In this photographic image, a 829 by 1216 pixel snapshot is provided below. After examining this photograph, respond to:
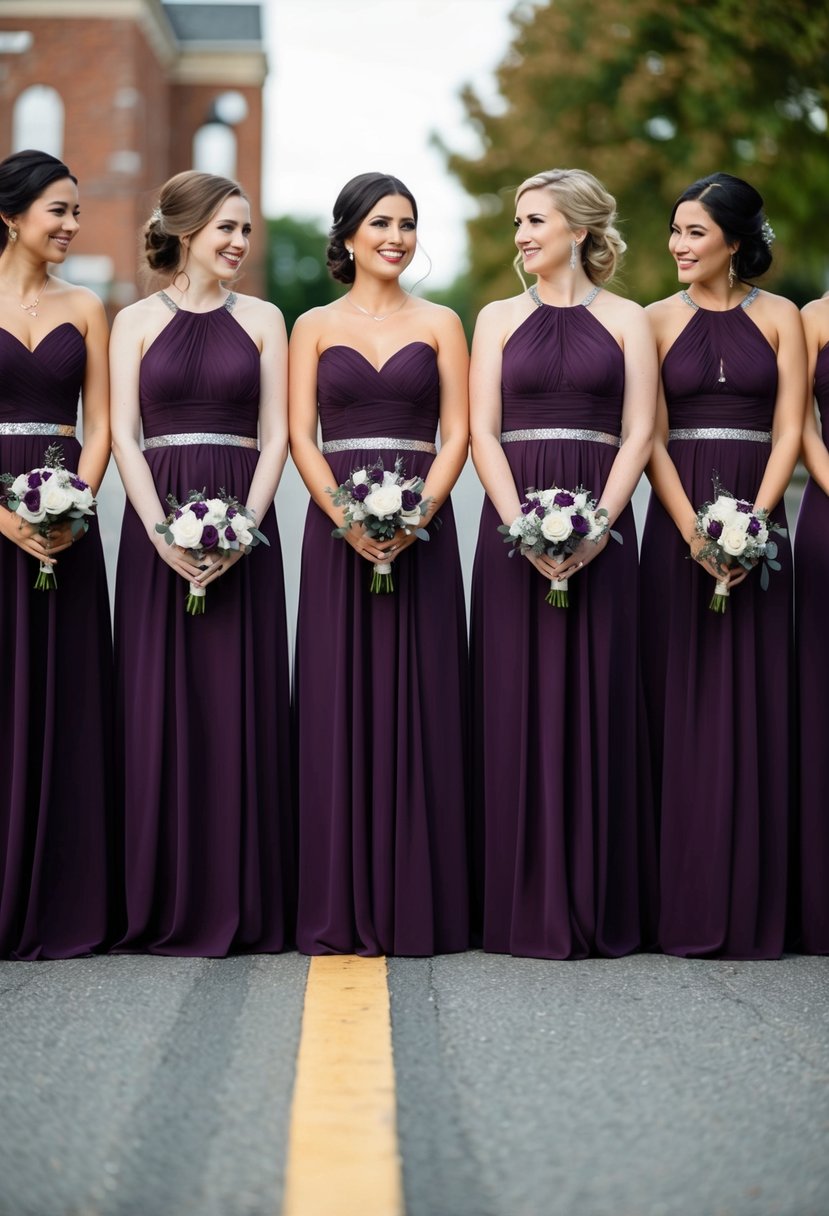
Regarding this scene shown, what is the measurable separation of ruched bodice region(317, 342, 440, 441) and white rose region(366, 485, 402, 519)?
1.43 ft

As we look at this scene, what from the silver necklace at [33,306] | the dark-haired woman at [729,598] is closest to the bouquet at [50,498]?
the silver necklace at [33,306]

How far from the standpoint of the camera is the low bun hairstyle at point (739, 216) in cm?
673

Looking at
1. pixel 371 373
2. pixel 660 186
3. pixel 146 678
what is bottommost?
pixel 146 678

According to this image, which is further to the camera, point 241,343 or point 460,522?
point 460,522

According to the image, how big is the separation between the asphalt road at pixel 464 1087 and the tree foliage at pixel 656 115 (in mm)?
12221

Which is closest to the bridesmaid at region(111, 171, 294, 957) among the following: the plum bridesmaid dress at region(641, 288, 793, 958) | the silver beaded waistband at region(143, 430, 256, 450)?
the silver beaded waistband at region(143, 430, 256, 450)

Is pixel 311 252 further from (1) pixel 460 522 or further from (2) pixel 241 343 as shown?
(2) pixel 241 343

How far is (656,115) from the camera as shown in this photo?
3069 centimetres

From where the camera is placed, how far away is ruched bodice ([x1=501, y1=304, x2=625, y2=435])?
21.6ft

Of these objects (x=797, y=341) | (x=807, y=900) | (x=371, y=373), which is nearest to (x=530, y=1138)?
(x=807, y=900)

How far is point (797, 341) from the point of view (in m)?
6.79

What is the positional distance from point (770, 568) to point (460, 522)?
10.2 meters

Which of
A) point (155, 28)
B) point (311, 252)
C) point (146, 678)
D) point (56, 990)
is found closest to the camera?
point (56, 990)

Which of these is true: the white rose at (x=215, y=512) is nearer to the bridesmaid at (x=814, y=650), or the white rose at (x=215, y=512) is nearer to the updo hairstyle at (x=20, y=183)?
the updo hairstyle at (x=20, y=183)
